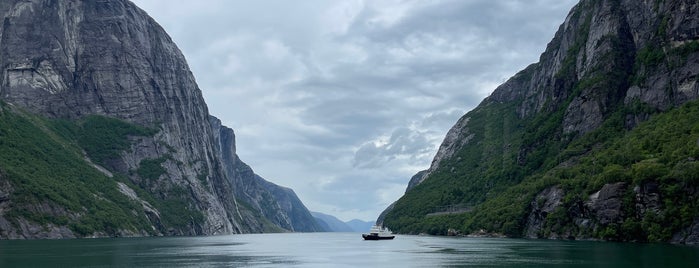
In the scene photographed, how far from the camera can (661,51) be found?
625 ft

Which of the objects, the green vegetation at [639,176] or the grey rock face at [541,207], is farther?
the grey rock face at [541,207]

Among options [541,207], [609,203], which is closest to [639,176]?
[609,203]

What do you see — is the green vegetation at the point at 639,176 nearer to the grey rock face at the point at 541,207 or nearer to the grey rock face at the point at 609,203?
the grey rock face at the point at 609,203

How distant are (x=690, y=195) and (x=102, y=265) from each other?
101 m

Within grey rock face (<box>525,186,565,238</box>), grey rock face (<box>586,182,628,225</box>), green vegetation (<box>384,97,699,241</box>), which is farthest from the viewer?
grey rock face (<box>525,186,565,238</box>)

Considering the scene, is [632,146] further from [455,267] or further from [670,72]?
[455,267]

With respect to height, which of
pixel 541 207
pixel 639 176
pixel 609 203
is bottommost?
pixel 609 203

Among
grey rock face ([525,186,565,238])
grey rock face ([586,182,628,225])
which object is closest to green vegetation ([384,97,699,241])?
grey rock face ([586,182,628,225])

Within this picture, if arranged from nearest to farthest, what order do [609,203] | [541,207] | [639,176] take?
[639,176] → [609,203] → [541,207]

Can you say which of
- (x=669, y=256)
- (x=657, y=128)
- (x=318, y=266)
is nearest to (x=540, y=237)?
(x=657, y=128)

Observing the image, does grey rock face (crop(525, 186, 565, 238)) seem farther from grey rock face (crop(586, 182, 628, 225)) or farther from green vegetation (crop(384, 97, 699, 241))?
grey rock face (crop(586, 182, 628, 225))

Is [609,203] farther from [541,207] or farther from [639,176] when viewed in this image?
[541,207]

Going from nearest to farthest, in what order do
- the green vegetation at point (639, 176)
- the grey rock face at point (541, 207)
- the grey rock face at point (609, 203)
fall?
the green vegetation at point (639, 176) < the grey rock face at point (609, 203) < the grey rock face at point (541, 207)

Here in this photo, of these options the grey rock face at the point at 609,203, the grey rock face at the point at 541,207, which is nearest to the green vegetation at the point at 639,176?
the grey rock face at the point at 609,203
